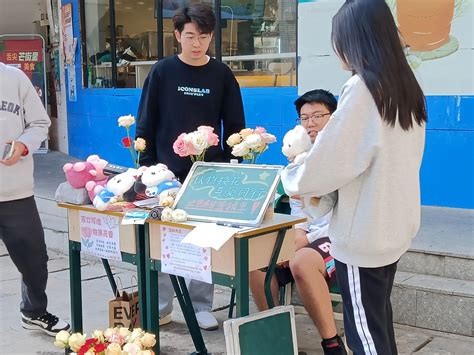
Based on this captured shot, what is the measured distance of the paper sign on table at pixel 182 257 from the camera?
286 centimetres

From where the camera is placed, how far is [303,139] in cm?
273

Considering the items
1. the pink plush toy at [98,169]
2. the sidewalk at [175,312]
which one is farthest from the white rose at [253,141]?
the sidewalk at [175,312]

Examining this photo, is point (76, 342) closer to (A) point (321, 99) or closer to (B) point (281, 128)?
(A) point (321, 99)

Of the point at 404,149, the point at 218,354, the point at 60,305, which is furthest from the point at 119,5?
the point at 404,149

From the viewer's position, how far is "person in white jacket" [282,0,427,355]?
224 cm

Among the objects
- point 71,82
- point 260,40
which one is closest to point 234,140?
point 260,40

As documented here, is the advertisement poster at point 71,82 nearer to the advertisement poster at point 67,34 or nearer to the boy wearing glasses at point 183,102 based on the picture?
the advertisement poster at point 67,34

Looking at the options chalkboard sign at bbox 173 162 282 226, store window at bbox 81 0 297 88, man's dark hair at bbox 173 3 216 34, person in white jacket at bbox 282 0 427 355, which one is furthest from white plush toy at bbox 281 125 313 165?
store window at bbox 81 0 297 88

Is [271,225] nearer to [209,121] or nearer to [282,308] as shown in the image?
[282,308]

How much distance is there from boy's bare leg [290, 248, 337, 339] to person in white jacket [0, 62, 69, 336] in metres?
1.51

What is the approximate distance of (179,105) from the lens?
12.1ft

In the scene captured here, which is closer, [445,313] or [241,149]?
[241,149]

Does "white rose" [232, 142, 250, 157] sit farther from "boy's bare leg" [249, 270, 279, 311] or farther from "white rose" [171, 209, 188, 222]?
"boy's bare leg" [249, 270, 279, 311]

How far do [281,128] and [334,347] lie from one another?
326cm
